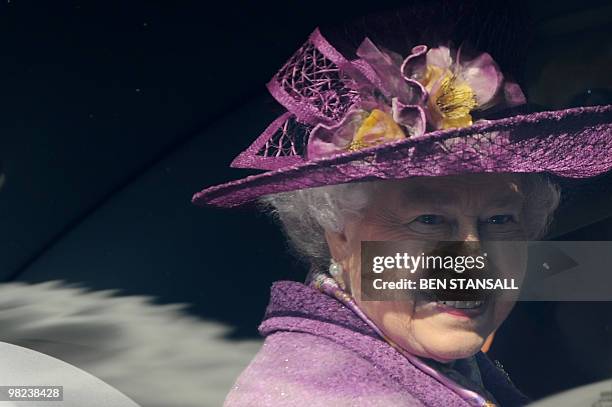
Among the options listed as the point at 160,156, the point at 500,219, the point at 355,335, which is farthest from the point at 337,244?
the point at 160,156

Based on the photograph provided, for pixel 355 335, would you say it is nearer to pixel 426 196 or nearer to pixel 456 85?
pixel 426 196

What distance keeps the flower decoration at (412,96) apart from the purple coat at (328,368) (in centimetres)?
30

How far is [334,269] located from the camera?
1.40 m

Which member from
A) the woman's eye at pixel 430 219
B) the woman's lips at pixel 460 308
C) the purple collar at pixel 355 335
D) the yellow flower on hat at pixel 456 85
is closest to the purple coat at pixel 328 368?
the purple collar at pixel 355 335

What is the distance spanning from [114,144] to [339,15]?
20.0 inches

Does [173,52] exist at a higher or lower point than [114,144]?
higher

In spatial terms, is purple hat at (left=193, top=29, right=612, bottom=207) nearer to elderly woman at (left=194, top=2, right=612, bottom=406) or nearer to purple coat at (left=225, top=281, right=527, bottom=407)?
elderly woman at (left=194, top=2, right=612, bottom=406)

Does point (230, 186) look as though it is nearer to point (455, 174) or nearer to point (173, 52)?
point (173, 52)

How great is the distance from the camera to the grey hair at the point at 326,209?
135 cm

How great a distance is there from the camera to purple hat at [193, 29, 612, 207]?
1.24m

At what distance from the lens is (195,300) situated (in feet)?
4.77

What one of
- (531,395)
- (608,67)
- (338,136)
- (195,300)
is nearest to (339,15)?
(338,136)

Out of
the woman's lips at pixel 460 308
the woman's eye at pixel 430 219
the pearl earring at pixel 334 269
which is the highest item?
the woman's eye at pixel 430 219

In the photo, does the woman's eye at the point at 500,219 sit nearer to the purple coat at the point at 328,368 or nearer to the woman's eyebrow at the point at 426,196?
the woman's eyebrow at the point at 426,196
